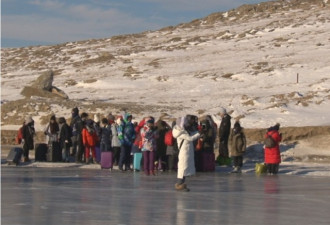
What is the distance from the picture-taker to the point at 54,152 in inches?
1096

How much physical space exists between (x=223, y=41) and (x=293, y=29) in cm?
630

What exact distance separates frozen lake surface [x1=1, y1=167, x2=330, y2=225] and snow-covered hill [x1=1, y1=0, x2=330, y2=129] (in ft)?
46.6

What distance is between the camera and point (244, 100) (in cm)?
4372

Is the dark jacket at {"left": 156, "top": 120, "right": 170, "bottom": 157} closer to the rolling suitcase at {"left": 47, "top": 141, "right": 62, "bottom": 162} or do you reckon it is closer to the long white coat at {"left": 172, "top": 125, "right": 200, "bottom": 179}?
the rolling suitcase at {"left": 47, "top": 141, "right": 62, "bottom": 162}

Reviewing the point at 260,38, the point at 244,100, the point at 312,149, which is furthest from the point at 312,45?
the point at 312,149

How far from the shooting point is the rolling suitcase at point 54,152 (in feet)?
90.9

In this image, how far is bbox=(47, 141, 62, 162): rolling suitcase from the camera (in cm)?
2772

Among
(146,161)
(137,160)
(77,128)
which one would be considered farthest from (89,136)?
(146,161)

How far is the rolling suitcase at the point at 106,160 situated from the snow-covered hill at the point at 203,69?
11064 millimetres

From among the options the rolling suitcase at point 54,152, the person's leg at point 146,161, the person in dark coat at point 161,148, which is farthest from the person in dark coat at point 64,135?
the person's leg at point 146,161

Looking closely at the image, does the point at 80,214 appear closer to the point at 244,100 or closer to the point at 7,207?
the point at 7,207

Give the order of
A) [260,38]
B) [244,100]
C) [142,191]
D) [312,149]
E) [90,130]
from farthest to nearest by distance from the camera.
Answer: [260,38] < [244,100] < [312,149] < [90,130] < [142,191]

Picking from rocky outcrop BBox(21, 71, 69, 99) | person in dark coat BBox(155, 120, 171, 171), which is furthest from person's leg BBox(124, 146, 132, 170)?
rocky outcrop BBox(21, 71, 69, 99)

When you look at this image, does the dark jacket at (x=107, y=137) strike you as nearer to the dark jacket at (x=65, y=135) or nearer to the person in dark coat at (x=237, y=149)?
the dark jacket at (x=65, y=135)
